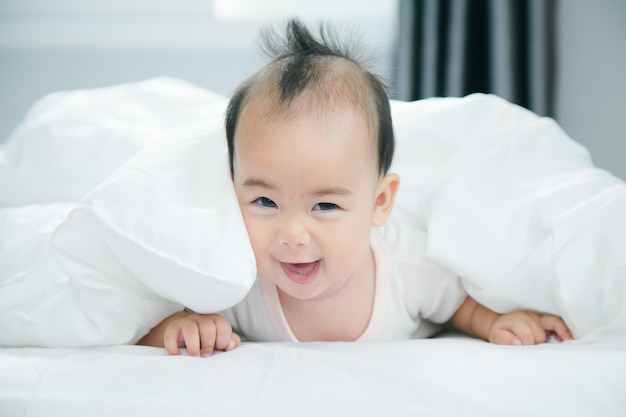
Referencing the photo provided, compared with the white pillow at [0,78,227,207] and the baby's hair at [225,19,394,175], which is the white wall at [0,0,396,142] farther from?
the baby's hair at [225,19,394,175]

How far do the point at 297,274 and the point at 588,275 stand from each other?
432mm

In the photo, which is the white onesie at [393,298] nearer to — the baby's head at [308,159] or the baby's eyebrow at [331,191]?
the baby's head at [308,159]

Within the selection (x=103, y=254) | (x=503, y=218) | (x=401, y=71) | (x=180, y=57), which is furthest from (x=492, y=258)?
(x=180, y=57)

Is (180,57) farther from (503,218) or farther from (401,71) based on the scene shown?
(503,218)

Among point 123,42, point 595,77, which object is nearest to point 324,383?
point 595,77

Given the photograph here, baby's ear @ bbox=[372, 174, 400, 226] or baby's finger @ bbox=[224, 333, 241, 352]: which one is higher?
baby's ear @ bbox=[372, 174, 400, 226]

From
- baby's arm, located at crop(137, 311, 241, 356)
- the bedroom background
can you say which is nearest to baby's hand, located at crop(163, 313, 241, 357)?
baby's arm, located at crop(137, 311, 241, 356)

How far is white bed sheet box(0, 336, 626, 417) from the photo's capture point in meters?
0.78

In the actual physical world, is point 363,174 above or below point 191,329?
above

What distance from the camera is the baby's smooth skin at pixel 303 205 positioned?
0.95 metres

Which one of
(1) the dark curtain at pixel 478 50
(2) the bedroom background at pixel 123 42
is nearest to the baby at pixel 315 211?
(1) the dark curtain at pixel 478 50

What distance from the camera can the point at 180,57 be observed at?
2.55 metres

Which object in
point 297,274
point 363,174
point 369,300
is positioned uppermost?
point 363,174

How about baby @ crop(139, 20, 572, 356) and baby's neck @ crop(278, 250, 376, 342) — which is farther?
baby's neck @ crop(278, 250, 376, 342)
